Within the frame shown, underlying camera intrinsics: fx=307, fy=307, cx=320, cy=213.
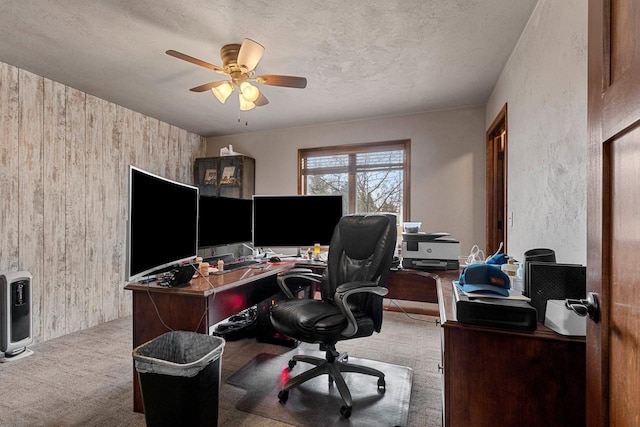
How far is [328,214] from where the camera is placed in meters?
2.96

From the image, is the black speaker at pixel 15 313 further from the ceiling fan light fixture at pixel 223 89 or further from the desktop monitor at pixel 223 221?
the ceiling fan light fixture at pixel 223 89

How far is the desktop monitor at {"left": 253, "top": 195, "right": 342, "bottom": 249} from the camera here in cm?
297

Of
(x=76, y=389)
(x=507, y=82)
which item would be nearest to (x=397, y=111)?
(x=507, y=82)

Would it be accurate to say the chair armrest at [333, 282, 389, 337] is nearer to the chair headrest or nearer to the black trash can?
the chair headrest

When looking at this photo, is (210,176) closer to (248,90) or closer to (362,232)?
(248,90)

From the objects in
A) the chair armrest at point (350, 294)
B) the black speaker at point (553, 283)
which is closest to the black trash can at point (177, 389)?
the chair armrest at point (350, 294)

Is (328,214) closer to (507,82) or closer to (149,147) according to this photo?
(507,82)

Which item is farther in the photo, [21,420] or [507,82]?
[507,82]

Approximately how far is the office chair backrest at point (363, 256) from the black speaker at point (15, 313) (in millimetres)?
2484

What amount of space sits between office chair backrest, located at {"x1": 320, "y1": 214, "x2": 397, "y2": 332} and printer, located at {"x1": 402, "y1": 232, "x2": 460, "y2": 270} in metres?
0.38

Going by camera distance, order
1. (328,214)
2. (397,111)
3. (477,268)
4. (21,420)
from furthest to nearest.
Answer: (397,111) → (328,214) → (21,420) → (477,268)

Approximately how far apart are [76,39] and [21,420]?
246 cm

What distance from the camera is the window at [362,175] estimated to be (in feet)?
12.9

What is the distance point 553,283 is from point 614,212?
0.49 m
